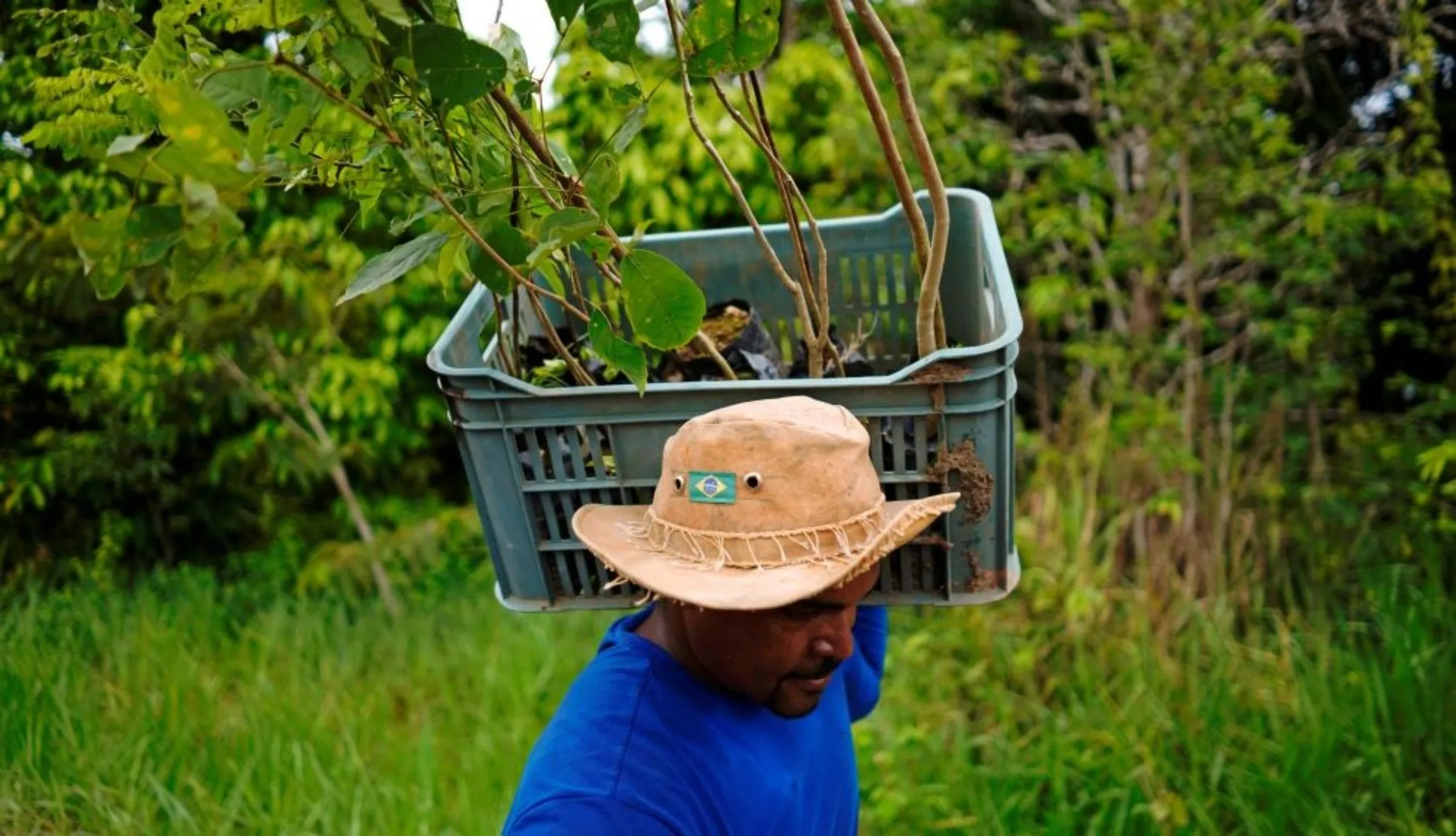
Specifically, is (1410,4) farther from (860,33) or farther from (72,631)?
(72,631)

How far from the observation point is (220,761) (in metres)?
2.98

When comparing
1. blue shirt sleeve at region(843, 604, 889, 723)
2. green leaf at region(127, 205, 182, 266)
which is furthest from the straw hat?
blue shirt sleeve at region(843, 604, 889, 723)

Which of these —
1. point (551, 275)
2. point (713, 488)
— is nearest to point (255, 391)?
point (551, 275)

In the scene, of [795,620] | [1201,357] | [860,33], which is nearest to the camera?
[795,620]

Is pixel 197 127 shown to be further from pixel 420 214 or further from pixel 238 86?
pixel 420 214

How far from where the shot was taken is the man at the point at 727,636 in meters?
1.29

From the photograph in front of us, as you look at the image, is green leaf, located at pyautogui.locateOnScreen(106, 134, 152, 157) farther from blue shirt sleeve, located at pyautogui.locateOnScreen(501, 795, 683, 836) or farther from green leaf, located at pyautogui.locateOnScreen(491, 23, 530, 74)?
blue shirt sleeve, located at pyautogui.locateOnScreen(501, 795, 683, 836)

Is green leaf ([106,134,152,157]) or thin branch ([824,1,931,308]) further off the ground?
green leaf ([106,134,152,157])

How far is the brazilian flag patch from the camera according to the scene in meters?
1.30

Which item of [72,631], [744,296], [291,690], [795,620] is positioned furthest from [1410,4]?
[72,631]

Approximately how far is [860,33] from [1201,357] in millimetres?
1878

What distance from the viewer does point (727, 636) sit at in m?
1.50

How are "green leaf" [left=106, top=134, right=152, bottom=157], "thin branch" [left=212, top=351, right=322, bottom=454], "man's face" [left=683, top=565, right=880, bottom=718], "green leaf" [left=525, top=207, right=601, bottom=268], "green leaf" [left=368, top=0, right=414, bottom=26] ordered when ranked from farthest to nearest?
"thin branch" [left=212, top=351, right=322, bottom=454] → "man's face" [left=683, top=565, right=880, bottom=718] → "green leaf" [left=525, top=207, right=601, bottom=268] → "green leaf" [left=368, top=0, right=414, bottom=26] → "green leaf" [left=106, top=134, right=152, bottom=157]

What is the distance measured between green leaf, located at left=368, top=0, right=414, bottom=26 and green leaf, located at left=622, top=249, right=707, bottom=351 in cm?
35
